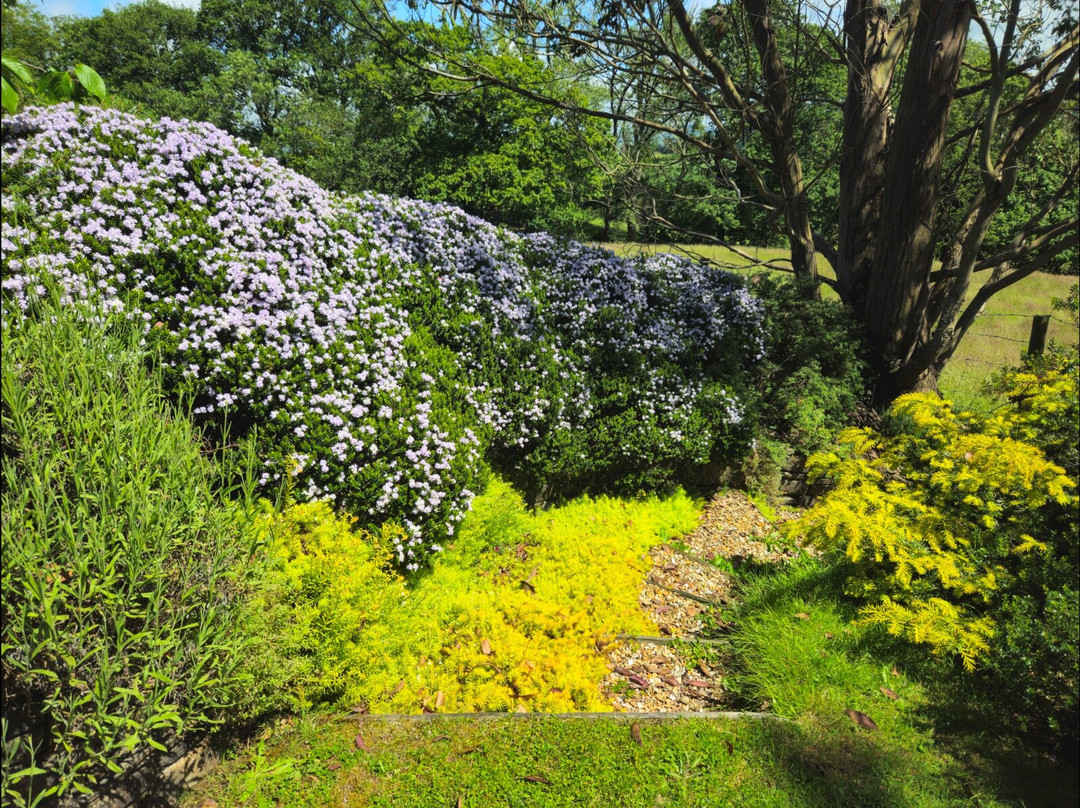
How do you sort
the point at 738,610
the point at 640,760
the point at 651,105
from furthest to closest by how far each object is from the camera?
the point at 651,105 → the point at 738,610 → the point at 640,760

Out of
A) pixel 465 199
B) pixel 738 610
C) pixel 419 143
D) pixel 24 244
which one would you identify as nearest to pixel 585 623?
pixel 738 610

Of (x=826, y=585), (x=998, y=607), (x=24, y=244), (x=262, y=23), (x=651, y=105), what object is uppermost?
(x=262, y=23)

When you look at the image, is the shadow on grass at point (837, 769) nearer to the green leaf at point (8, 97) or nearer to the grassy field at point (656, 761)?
the grassy field at point (656, 761)

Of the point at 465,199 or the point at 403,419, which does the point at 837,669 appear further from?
the point at 465,199

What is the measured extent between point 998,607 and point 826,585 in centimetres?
106

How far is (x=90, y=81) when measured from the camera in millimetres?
1810

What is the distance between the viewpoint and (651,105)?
8344 mm

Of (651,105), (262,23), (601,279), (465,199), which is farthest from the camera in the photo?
(262,23)

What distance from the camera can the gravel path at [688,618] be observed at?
3803 millimetres

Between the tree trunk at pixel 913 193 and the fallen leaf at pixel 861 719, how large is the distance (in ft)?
16.2

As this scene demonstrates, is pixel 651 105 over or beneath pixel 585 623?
over

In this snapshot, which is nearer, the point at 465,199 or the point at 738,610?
the point at 738,610

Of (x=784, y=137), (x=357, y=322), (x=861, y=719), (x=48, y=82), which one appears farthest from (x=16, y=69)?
(x=784, y=137)

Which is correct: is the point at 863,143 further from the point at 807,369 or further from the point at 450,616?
the point at 450,616
